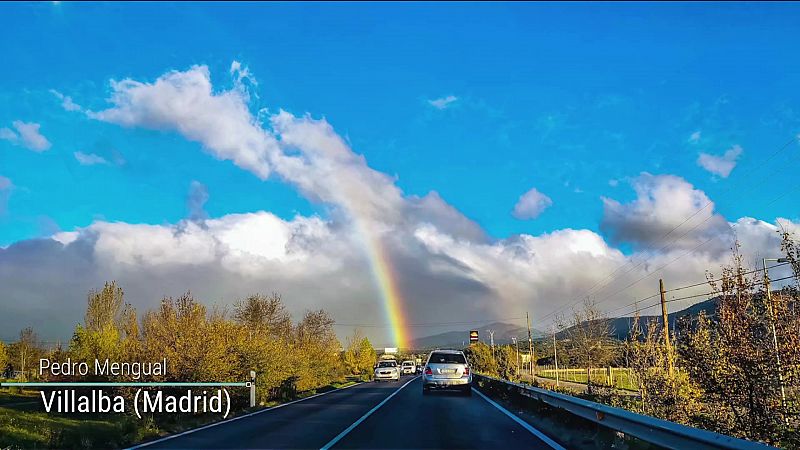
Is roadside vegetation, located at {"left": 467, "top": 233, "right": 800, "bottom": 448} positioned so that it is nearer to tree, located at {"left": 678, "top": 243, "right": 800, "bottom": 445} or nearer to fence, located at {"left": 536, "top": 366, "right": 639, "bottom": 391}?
tree, located at {"left": 678, "top": 243, "right": 800, "bottom": 445}

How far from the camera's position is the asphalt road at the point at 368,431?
11.7 metres

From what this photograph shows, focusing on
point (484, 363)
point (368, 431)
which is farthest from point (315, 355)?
point (484, 363)

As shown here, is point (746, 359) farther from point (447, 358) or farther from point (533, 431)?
point (447, 358)

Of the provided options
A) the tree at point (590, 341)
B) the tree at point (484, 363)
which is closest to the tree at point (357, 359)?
the tree at point (484, 363)

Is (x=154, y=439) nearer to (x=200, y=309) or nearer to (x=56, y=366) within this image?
(x=200, y=309)

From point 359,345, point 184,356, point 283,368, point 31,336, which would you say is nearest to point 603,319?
point 283,368

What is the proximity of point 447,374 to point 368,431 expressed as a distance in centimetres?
1404

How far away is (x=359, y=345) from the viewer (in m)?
91.9

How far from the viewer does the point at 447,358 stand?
2827 cm

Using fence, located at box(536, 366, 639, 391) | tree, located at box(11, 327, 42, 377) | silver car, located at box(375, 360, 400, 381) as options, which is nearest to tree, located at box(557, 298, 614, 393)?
fence, located at box(536, 366, 639, 391)

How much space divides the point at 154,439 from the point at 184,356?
8420mm

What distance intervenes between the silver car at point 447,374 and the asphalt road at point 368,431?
7.29m

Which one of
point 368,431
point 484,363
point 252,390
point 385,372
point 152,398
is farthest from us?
point 484,363

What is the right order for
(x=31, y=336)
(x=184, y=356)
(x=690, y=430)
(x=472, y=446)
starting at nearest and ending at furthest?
1. (x=690, y=430)
2. (x=472, y=446)
3. (x=184, y=356)
4. (x=31, y=336)
